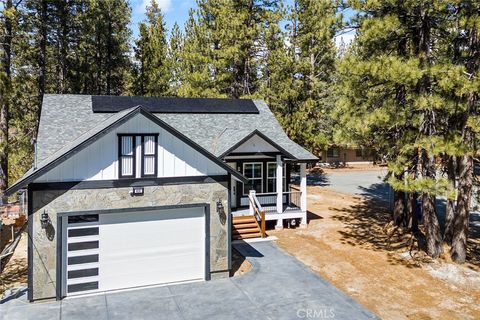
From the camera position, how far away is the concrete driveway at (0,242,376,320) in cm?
1030

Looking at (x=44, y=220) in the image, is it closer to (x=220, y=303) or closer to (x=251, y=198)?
(x=220, y=303)

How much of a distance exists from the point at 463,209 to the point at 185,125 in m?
14.4

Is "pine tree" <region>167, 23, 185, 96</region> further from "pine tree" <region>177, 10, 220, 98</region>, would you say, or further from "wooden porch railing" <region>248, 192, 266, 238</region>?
"wooden porch railing" <region>248, 192, 266, 238</region>

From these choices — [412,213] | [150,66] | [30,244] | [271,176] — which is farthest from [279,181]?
[150,66]

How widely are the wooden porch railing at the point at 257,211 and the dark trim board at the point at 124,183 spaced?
229 inches

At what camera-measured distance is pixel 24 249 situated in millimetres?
16422

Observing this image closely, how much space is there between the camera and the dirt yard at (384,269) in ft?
36.7

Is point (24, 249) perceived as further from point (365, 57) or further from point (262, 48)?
point (262, 48)

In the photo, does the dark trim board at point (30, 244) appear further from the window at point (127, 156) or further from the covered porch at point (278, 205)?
the covered porch at point (278, 205)

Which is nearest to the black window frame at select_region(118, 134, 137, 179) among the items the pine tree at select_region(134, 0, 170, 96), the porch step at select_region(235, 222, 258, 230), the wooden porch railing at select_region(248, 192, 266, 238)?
the porch step at select_region(235, 222, 258, 230)

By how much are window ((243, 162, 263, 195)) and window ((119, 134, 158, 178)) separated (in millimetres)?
9595

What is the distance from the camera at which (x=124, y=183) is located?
1182 cm

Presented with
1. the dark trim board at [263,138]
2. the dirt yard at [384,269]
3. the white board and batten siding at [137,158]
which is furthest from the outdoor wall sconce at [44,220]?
the dirt yard at [384,269]

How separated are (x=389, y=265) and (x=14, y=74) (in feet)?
87.3
